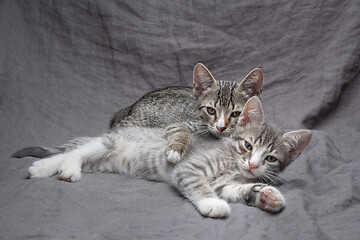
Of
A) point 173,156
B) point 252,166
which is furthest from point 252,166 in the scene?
point 173,156

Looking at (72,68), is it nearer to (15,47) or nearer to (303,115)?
(15,47)

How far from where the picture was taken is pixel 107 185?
1.81 metres

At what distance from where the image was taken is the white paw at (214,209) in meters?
1.51

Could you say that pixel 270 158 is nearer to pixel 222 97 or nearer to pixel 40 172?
pixel 222 97

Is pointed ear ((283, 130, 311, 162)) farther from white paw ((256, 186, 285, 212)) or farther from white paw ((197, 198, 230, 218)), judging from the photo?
white paw ((197, 198, 230, 218))

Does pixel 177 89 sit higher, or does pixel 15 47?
pixel 15 47

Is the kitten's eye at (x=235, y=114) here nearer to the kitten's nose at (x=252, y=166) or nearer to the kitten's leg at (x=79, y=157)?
the kitten's nose at (x=252, y=166)

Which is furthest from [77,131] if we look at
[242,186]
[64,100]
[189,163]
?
[242,186]

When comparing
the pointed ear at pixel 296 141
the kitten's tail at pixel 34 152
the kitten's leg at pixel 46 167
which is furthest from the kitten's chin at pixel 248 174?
the kitten's tail at pixel 34 152

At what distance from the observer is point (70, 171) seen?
184 centimetres

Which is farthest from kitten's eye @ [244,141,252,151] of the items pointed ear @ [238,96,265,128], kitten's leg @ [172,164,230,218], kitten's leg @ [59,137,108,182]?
kitten's leg @ [59,137,108,182]

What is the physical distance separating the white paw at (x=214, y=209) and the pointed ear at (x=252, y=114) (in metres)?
0.51

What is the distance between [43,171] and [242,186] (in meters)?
0.99

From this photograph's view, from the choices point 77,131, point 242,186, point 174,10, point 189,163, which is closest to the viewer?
point 242,186
